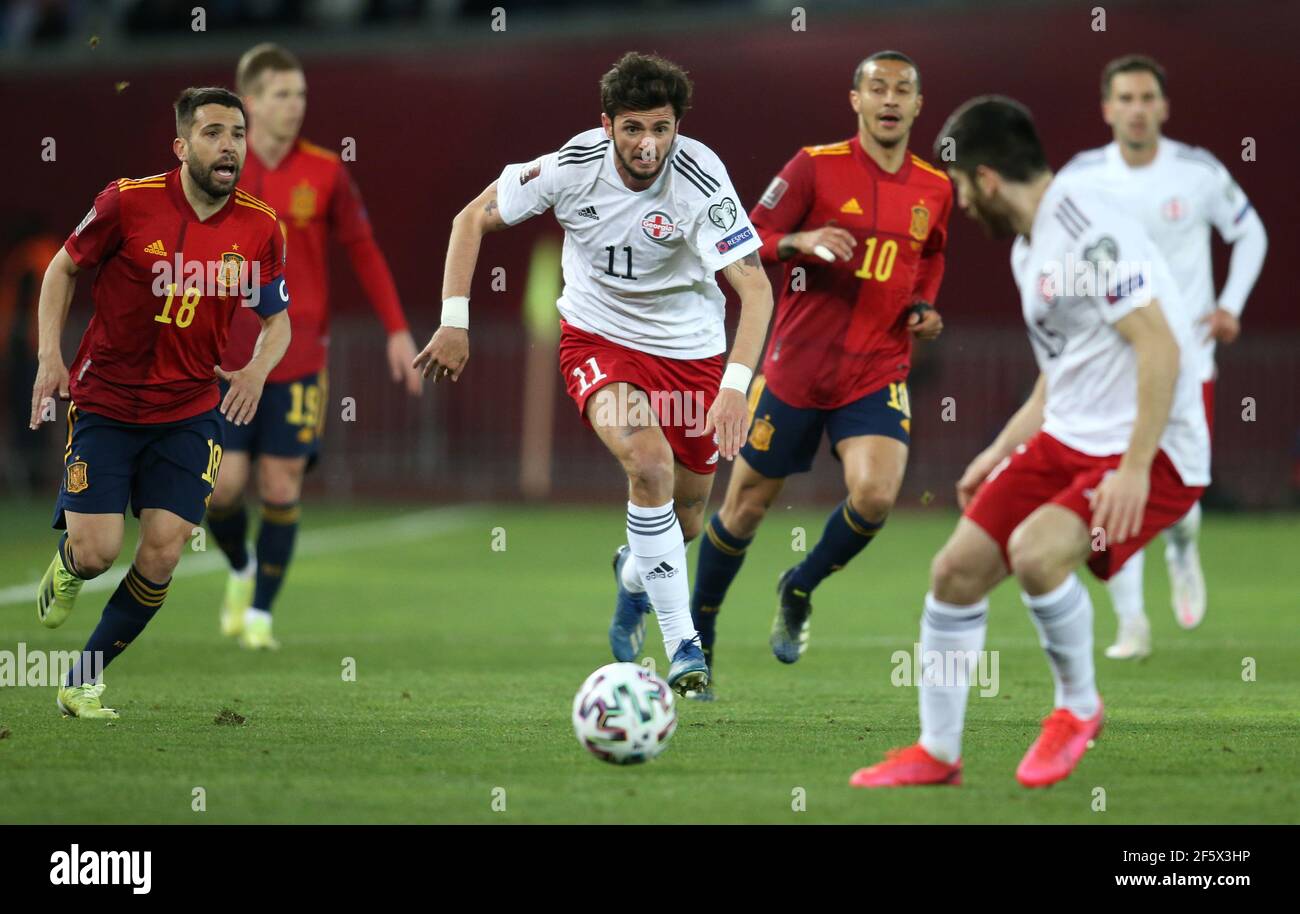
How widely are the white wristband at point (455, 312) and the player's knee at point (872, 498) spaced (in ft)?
6.84

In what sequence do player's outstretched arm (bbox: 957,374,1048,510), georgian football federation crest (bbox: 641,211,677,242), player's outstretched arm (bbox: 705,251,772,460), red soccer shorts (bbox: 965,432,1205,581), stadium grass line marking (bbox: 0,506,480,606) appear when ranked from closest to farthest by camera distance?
red soccer shorts (bbox: 965,432,1205,581) < player's outstretched arm (bbox: 957,374,1048,510) < player's outstretched arm (bbox: 705,251,772,460) < georgian football federation crest (bbox: 641,211,677,242) < stadium grass line marking (bbox: 0,506,480,606)

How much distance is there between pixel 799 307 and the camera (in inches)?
338

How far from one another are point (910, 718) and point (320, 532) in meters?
11.8

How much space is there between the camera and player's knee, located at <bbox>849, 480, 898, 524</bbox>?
825cm

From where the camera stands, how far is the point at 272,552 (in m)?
10.2

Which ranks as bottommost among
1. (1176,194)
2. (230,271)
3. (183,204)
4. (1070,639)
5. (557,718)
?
(557,718)

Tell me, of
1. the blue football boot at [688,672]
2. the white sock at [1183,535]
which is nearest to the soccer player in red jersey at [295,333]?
the blue football boot at [688,672]

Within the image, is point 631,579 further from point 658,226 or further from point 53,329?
point 53,329

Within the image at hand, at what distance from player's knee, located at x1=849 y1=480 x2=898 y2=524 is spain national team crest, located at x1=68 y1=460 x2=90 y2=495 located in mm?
3335

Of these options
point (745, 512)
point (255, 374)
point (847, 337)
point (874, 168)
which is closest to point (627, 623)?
point (745, 512)

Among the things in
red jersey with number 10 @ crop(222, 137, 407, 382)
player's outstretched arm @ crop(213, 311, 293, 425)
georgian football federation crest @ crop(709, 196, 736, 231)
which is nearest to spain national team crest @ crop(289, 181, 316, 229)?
red jersey with number 10 @ crop(222, 137, 407, 382)

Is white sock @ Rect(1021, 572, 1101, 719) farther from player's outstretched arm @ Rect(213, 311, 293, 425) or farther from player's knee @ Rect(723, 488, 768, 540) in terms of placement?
player's outstretched arm @ Rect(213, 311, 293, 425)

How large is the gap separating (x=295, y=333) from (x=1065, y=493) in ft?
18.6
